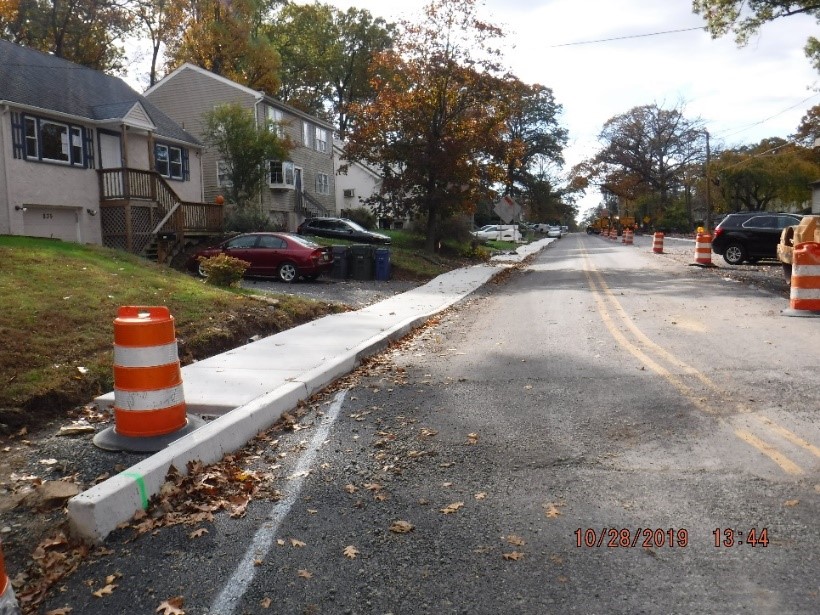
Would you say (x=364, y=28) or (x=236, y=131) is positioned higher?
(x=364, y=28)

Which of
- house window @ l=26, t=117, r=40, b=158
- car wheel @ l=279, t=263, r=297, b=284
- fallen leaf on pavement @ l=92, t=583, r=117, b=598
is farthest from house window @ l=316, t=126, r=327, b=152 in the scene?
fallen leaf on pavement @ l=92, t=583, r=117, b=598

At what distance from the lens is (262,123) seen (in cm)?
3572

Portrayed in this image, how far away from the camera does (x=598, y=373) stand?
798 centimetres

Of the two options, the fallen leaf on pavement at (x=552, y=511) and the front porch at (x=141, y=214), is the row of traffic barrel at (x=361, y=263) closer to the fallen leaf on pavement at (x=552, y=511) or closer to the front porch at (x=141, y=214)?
Result: the front porch at (x=141, y=214)

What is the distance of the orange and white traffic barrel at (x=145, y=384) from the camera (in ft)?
18.0

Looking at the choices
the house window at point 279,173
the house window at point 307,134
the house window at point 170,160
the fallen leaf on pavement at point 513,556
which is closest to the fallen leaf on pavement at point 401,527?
the fallen leaf on pavement at point 513,556

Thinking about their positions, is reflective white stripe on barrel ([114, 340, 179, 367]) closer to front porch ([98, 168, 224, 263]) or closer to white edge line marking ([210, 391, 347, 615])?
Answer: white edge line marking ([210, 391, 347, 615])

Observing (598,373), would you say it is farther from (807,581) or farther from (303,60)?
(303,60)

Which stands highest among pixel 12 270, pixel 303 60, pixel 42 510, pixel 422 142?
pixel 303 60

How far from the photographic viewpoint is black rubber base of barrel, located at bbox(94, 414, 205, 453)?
5445mm

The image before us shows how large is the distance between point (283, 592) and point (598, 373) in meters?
5.22

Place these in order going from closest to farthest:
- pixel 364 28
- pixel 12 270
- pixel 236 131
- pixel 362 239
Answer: pixel 12 270
pixel 236 131
pixel 362 239
pixel 364 28

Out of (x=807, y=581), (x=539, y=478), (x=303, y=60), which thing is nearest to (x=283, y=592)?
(x=539, y=478)
